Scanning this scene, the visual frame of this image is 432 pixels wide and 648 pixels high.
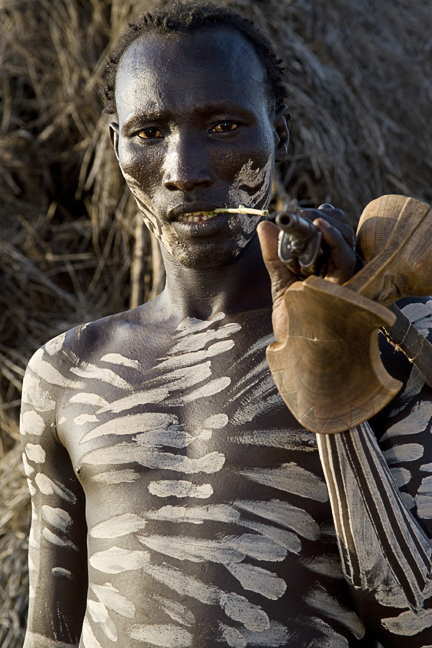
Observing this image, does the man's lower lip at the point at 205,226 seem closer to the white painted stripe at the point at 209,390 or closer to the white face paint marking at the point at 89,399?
the white painted stripe at the point at 209,390

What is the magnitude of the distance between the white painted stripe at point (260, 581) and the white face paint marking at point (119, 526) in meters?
0.21

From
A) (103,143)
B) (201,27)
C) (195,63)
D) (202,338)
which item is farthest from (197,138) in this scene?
(103,143)

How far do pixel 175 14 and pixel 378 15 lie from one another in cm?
241

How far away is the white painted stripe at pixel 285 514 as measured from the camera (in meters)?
1.34

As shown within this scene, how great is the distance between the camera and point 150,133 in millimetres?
1511

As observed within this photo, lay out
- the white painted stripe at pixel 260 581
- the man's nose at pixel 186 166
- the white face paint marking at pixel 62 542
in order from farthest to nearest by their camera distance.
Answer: the white face paint marking at pixel 62 542, the man's nose at pixel 186 166, the white painted stripe at pixel 260 581

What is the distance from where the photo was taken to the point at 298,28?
11.5 feet

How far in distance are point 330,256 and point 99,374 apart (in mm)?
743

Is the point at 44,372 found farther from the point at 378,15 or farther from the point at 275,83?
the point at 378,15

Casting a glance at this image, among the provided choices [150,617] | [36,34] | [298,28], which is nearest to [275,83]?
[150,617]

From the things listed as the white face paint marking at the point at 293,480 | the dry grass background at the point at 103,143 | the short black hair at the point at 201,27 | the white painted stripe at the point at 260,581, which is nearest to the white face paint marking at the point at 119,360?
the white face paint marking at the point at 293,480

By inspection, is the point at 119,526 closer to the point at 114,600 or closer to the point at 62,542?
the point at 114,600

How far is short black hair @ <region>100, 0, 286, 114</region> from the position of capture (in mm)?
1540

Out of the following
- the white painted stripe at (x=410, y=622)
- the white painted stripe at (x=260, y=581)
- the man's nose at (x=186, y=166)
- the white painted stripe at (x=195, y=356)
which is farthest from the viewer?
the white painted stripe at (x=195, y=356)
